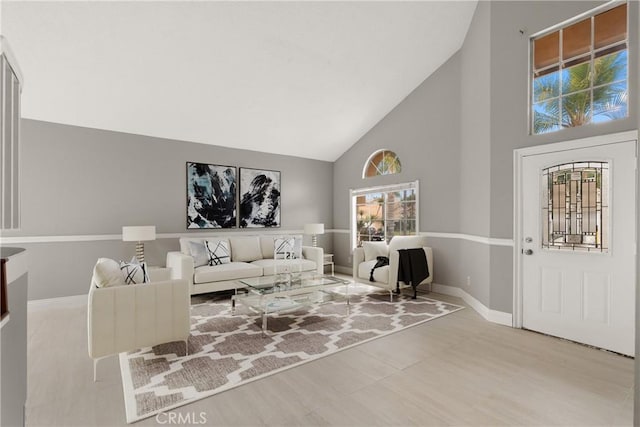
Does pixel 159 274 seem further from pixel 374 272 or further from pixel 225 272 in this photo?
pixel 374 272

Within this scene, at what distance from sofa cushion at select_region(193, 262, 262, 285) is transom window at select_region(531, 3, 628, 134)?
4174 millimetres

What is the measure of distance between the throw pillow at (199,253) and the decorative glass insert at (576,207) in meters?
4.51

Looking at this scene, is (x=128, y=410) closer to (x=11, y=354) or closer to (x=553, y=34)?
(x=11, y=354)

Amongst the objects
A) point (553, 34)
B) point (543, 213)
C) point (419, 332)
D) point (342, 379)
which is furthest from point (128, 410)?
point (553, 34)

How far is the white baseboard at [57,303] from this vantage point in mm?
4354

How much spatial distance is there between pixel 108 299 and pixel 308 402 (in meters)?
1.74

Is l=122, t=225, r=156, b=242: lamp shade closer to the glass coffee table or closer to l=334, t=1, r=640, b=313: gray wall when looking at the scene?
the glass coffee table

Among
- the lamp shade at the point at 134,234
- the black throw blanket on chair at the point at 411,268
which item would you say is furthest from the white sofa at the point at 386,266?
the lamp shade at the point at 134,234

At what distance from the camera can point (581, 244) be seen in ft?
10.4

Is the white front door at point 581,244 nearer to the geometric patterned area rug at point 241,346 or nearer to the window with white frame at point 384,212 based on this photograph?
the geometric patterned area rug at point 241,346

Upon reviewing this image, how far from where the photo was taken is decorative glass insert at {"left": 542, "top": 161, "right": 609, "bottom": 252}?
303cm

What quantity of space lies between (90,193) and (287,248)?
10.3 feet

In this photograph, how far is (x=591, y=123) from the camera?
312 cm

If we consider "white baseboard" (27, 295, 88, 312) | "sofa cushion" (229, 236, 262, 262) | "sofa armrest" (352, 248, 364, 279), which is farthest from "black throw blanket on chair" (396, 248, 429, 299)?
"white baseboard" (27, 295, 88, 312)
